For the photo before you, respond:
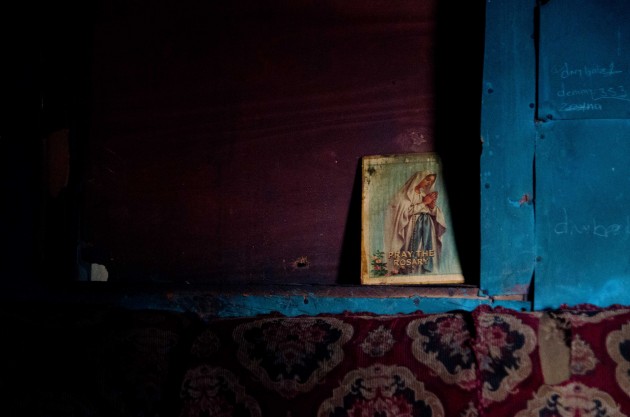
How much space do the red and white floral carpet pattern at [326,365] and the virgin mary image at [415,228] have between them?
0.66 feet

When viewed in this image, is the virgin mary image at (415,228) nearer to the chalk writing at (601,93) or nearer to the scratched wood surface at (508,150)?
the scratched wood surface at (508,150)

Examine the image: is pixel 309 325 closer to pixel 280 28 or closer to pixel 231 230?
pixel 231 230

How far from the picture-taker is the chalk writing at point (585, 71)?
4.63ft

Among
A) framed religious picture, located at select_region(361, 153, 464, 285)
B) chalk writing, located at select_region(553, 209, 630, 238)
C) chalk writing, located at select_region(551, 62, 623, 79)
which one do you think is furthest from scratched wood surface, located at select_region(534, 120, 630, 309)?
framed religious picture, located at select_region(361, 153, 464, 285)

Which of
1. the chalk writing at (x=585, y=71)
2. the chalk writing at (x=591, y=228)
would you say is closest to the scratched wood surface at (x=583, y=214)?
the chalk writing at (x=591, y=228)

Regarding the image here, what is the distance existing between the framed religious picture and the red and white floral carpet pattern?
18 centimetres

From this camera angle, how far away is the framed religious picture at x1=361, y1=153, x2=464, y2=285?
155cm

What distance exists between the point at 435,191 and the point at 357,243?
29cm

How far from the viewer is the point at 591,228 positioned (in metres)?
1.40

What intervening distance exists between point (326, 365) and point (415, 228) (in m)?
0.51

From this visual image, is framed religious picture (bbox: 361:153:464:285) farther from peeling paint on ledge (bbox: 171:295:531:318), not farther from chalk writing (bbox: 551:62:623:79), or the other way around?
chalk writing (bbox: 551:62:623:79)

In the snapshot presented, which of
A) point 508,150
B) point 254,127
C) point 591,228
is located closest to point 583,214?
point 591,228

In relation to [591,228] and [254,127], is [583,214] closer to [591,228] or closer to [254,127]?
[591,228]

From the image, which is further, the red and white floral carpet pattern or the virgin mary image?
the virgin mary image
